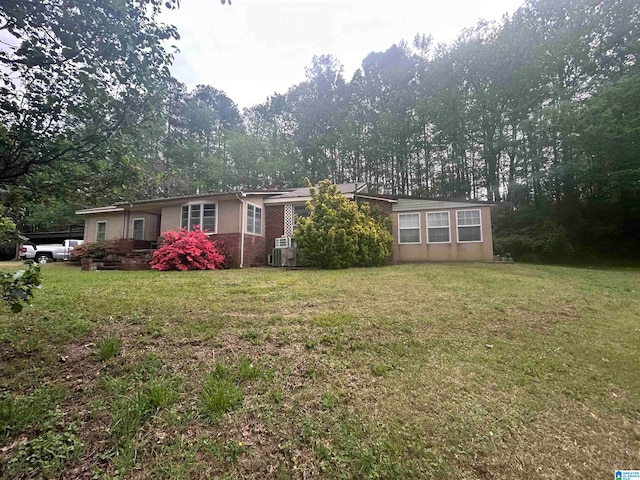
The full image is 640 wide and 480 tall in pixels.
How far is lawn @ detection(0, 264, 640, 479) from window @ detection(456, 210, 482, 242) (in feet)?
26.0

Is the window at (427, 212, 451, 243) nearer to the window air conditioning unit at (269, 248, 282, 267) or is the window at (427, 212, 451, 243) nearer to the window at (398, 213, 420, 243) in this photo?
the window at (398, 213, 420, 243)

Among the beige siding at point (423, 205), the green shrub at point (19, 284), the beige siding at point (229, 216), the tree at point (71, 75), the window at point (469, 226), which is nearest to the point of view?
the green shrub at point (19, 284)

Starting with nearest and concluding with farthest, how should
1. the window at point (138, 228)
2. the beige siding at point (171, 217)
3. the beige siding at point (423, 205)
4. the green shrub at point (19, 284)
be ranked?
the green shrub at point (19, 284) → the beige siding at point (423, 205) → the beige siding at point (171, 217) → the window at point (138, 228)

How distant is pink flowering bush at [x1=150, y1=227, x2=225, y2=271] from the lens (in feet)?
36.2

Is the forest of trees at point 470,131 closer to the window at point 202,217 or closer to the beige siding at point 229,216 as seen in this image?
the window at point 202,217

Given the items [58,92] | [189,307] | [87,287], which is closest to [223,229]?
[87,287]

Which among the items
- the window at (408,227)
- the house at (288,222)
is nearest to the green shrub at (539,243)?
the house at (288,222)

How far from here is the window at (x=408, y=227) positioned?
44.3ft

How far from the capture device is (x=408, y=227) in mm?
13641

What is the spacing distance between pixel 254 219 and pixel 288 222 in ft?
5.14

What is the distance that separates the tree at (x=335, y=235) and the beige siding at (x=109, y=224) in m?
10.9

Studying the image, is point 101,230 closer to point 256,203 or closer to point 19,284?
point 256,203

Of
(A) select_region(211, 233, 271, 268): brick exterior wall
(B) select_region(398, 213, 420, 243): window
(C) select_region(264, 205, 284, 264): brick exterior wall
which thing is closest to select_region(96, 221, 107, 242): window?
(A) select_region(211, 233, 271, 268): brick exterior wall

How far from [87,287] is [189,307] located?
3.53 meters
